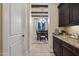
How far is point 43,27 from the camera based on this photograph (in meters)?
17.1

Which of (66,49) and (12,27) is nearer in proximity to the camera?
(12,27)

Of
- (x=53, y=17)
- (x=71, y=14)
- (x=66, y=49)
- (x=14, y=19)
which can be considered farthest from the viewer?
(x=53, y=17)

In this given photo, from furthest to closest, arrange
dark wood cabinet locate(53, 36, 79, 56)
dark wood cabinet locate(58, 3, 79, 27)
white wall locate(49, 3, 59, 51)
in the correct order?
white wall locate(49, 3, 59, 51) < dark wood cabinet locate(58, 3, 79, 27) < dark wood cabinet locate(53, 36, 79, 56)

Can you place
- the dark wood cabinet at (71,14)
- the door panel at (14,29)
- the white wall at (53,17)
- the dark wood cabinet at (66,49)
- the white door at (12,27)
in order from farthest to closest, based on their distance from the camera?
1. the white wall at (53,17)
2. the dark wood cabinet at (71,14)
3. the door panel at (14,29)
4. the dark wood cabinet at (66,49)
5. the white door at (12,27)

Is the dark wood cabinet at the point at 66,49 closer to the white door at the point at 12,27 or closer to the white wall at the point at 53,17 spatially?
the white door at the point at 12,27

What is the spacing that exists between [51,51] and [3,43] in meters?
4.55

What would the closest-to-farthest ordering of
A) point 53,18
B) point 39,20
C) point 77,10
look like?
point 77,10, point 53,18, point 39,20

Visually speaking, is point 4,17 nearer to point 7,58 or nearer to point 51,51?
point 7,58

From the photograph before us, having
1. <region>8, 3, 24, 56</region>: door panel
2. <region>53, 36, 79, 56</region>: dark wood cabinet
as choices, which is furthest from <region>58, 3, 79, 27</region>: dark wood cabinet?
<region>8, 3, 24, 56</region>: door panel

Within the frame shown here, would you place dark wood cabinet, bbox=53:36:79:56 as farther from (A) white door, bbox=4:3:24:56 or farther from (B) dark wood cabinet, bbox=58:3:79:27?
(A) white door, bbox=4:3:24:56

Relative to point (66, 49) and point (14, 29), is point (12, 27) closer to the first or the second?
point (14, 29)

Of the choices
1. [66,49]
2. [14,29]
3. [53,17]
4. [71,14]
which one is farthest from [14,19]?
[53,17]

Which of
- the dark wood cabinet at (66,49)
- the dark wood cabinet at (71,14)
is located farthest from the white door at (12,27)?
the dark wood cabinet at (71,14)

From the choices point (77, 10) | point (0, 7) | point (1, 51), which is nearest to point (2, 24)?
point (0, 7)
